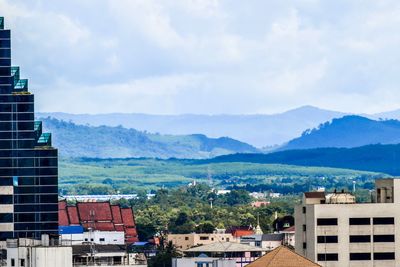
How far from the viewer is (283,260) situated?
110 metres

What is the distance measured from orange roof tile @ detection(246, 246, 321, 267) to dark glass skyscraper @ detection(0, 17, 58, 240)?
46.9m

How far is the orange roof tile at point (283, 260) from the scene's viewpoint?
358 feet

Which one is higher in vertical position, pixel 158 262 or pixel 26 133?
pixel 26 133

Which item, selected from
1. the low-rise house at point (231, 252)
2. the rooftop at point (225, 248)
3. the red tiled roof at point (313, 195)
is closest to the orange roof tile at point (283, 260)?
the red tiled roof at point (313, 195)

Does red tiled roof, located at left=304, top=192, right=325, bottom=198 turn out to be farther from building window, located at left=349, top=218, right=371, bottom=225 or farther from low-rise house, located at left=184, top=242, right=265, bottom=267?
low-rise house, located at left=184, top=242, right=265, bottom=267

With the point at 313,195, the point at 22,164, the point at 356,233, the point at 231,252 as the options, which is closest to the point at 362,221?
the point at 356,233

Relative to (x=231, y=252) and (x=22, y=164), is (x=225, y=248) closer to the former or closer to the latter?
(x=231, y=252)

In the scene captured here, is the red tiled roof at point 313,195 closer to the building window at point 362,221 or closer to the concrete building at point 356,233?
the concrete building at point 356,233

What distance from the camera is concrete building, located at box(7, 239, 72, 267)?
80562 mm

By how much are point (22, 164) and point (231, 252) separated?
29.1m

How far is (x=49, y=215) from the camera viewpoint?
158250 mm

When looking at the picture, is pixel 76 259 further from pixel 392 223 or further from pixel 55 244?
pixel 392 223

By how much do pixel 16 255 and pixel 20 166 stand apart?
77997 millimetres

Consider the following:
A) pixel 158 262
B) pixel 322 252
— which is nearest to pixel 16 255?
pixel 322 252
